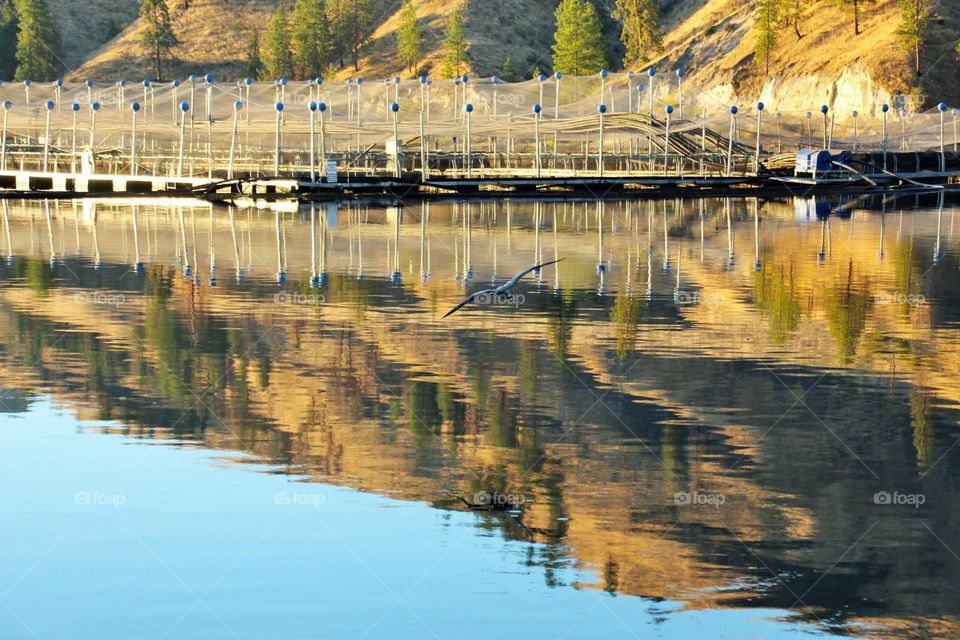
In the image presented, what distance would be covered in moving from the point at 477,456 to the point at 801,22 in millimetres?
145051

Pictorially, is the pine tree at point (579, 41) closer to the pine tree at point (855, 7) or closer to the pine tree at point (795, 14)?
the pine tree at point (795, 14)

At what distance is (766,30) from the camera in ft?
475

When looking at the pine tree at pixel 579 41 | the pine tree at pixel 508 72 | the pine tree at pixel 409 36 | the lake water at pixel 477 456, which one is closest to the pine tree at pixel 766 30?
the pine tree at pixel 579 41

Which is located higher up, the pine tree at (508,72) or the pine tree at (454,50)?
the pine tree at (454,50)

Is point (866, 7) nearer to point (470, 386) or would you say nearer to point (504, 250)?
point (504, 250)

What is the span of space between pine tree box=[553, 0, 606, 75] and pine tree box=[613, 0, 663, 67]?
528 inches

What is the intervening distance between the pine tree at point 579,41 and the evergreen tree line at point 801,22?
1964 centimetres

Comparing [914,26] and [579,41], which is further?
[579,41]

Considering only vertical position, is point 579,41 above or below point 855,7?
below

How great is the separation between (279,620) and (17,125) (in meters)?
83.1

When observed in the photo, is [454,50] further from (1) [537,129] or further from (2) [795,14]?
(1) [537,129]

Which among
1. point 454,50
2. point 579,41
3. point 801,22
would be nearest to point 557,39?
point 579,41

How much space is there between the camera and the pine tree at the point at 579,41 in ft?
543

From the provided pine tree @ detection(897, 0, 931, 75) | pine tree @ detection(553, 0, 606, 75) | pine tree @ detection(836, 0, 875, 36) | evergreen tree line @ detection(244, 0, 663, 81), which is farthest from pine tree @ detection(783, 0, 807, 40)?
evergreen tree line @ detection(244, 0, 663, 81)
